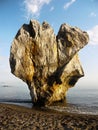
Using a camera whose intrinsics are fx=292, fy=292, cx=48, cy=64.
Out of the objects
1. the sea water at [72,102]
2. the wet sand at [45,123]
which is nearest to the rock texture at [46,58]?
the sea water at [72,102]

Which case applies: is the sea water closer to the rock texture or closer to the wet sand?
the rock texture

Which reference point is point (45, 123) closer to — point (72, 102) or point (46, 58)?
point (46, 58)

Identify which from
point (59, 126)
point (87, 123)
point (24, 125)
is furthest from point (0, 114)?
point (87, 123)

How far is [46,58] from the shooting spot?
4134 centimetres

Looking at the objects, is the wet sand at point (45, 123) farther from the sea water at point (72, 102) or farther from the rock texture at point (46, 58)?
the rock texture at point (46, 58)

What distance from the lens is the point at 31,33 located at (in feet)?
137

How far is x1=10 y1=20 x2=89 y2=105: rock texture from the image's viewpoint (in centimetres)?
4056

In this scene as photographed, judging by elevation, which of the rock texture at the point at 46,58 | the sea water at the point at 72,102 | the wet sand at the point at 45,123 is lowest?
the wet sand at the point at 45,123

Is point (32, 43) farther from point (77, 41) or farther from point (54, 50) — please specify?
point (77, 41)

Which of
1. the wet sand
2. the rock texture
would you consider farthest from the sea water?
the wet sand

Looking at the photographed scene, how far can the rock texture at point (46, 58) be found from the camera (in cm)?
4056

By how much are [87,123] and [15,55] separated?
2058 centimetres

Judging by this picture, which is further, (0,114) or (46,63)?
(46,63)

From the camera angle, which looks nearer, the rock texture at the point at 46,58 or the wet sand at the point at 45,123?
the wet sand at the point at 45,123
